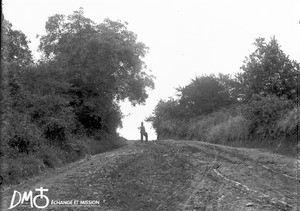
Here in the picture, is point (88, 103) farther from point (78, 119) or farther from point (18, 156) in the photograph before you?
point (18, 156)

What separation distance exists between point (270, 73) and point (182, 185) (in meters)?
13.1

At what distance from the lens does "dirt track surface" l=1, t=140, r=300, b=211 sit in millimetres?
7277

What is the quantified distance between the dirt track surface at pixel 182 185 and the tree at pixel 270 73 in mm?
7407

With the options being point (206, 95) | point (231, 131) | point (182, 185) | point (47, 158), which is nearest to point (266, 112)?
point (231, 131)

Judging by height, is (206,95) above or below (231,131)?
above

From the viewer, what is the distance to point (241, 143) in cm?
1991

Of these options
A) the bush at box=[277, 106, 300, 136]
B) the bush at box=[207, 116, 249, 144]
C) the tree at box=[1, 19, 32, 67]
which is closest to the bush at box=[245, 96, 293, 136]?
the bush at box=[277, 106, 300, 136]

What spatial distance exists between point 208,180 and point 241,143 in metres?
11.2

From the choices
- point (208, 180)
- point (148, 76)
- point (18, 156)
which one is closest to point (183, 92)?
point (148, 76)

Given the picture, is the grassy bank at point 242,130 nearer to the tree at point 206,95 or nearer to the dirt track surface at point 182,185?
the tree at point 206,95

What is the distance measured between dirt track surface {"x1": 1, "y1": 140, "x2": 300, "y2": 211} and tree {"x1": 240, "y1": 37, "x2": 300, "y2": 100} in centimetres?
741

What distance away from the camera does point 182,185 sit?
8898mm

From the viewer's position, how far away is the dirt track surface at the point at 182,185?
7.28 m

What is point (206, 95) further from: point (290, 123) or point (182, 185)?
point (182, 185)
